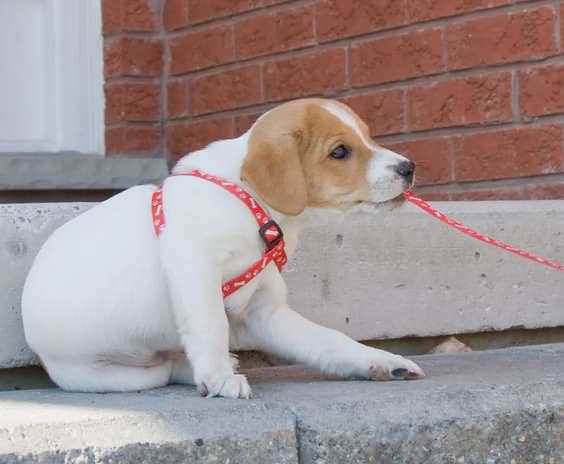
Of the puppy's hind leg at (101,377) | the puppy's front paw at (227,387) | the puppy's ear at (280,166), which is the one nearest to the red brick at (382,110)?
the puppy's ear at (280,166)

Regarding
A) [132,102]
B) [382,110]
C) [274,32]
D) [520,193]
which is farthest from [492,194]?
[132,102]

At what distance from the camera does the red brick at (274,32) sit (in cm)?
501

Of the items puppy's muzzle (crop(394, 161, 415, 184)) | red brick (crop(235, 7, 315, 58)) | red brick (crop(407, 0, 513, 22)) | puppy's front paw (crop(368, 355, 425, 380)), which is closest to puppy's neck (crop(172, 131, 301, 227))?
puppy's muzzle (crop(394, 161, 415, 184))

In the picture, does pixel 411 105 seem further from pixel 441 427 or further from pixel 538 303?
pixel 441 427

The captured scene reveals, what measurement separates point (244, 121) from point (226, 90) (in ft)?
0.61

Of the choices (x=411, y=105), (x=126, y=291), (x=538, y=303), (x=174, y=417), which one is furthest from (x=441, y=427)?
(x=411, y=105)

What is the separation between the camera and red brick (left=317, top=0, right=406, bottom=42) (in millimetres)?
4738

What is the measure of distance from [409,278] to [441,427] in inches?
52.0

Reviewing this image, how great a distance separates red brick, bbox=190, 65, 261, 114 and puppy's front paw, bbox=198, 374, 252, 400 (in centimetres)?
241

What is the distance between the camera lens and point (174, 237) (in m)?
3.02

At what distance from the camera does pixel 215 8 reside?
5328mm

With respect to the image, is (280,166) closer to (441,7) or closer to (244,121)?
(441,7)

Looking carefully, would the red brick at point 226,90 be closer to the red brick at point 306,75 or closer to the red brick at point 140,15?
the red brick at point 306,75

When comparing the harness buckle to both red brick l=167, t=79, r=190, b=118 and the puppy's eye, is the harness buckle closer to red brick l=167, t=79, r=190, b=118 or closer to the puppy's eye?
the puppy's eye
